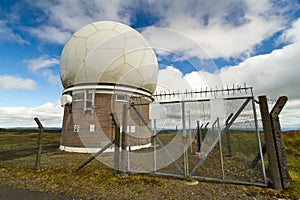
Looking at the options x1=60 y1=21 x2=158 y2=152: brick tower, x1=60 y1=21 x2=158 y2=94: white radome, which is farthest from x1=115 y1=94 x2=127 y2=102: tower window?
x1=60 y1=21 x2=158 y2=94: white radome

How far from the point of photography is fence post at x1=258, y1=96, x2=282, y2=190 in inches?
167

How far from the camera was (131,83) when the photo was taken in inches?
458

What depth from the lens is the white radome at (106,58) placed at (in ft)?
36.4

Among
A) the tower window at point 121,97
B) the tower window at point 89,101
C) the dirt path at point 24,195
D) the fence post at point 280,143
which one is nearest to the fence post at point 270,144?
the fence post at point 280,143

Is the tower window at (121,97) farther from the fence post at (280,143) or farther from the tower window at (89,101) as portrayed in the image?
the fence post at (280,143)

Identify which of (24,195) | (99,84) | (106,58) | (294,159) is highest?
(106,58)

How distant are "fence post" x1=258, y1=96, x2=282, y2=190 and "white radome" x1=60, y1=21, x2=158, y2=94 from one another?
825 cm

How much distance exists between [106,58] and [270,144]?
379 inches

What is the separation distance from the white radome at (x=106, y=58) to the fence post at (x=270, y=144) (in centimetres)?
825

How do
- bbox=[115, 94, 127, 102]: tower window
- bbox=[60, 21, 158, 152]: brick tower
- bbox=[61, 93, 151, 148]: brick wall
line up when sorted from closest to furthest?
bbox=[61, 93, 151, 148]: brick wall → bbox=[60, 21, 158, 152]: brick tower → bbox=[115, 94, 127, 102]: tower window

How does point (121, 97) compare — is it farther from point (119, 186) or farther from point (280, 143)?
point (280, 143)

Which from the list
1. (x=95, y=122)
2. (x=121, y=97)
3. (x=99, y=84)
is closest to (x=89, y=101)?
(x=99, y=84)

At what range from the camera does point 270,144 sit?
14.7ft

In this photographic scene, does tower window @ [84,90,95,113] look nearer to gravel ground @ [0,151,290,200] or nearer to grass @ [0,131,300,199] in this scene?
grass @ [0,131,300,199]
